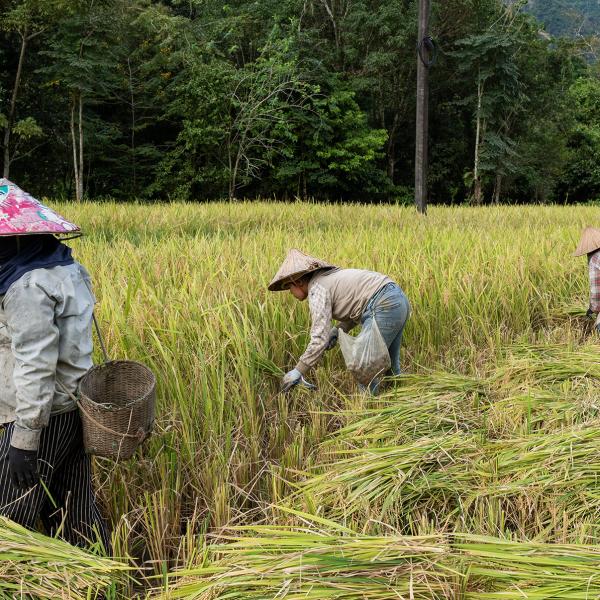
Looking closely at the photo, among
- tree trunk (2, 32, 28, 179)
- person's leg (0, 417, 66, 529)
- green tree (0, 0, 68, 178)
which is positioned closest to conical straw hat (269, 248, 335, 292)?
person's leg (0, 417, 66, 529)

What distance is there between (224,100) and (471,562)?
48.1 feet

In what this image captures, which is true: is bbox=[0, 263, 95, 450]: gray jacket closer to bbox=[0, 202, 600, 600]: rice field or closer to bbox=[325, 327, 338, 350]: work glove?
bbox=[0, 202, 600, 600]: rice field

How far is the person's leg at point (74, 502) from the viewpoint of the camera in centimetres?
174

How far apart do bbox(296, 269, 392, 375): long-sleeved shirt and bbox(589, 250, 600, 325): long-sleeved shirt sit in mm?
1254

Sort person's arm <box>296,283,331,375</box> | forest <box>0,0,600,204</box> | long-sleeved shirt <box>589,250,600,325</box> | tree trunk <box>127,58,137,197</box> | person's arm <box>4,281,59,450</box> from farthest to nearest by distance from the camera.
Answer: tree trunk <box>127,58,137,197</box> < forest <box>0,0,600,204</box> < long-sleeved shirt <box>589,250,600,325</box> < person's arm <box>296,283,331,375</box> < person's arm <box>4,281,59,450</box>

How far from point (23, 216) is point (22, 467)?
0.61 m

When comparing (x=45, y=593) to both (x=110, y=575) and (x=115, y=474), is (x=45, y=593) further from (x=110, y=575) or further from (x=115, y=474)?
(x=115, y=474)

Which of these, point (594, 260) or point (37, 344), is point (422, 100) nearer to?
point (594, 260)

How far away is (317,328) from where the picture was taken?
8.07 ft

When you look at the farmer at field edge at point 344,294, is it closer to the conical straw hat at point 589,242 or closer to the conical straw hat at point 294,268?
the conical straw hat at point 294,268

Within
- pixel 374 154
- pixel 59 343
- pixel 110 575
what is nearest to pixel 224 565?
pixel 110 575

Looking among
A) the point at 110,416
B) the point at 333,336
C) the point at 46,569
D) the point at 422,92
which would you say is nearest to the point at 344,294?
the point at 333,336

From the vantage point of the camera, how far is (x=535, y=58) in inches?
742

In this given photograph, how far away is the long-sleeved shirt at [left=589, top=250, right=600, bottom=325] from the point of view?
323cm
